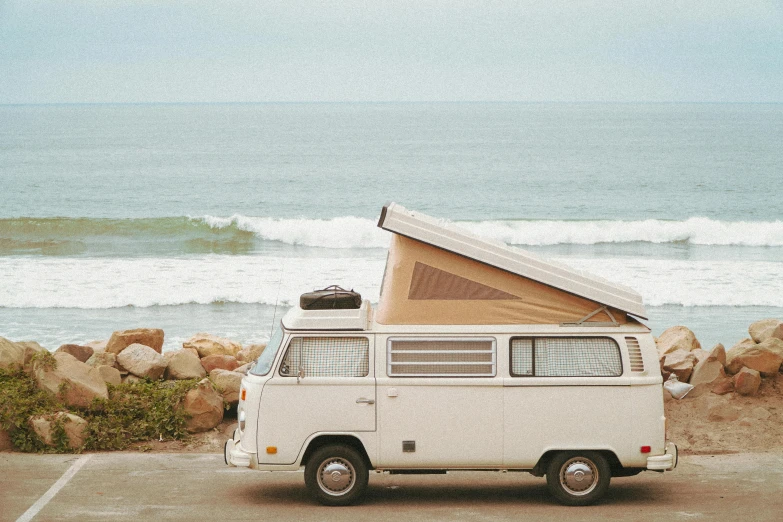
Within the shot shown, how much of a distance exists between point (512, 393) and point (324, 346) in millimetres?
1884

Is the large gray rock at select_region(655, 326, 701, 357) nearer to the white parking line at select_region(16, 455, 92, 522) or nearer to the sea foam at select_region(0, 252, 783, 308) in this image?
the white parking line at select_region(16, 455, 92, 522)

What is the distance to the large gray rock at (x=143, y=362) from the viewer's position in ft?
41.9

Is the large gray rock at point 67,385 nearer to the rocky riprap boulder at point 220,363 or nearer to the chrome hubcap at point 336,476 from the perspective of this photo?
the rocky riprap boulder at point 220,363

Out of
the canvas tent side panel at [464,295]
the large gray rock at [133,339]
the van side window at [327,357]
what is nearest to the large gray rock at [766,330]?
the canvas tent side panel at [464,295]

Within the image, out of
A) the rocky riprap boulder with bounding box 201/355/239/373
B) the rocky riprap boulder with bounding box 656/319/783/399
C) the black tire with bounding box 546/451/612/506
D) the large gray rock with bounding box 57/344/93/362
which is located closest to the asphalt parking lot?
the black tire with bounding box 546/451/612/506

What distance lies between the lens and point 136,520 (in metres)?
8.94

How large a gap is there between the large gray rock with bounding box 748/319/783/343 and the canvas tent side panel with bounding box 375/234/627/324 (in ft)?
19.0

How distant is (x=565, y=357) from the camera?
9180mm

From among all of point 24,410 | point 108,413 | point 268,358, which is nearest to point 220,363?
point 108,413

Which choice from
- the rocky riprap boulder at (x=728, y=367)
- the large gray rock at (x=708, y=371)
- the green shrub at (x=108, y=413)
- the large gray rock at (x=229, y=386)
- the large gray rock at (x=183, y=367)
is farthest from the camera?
the large gray rock at (x=183, y=367)

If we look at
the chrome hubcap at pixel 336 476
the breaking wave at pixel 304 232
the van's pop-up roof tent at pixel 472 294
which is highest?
the breaking wave at pixel 304 232

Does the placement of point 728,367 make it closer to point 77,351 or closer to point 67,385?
point 67,385

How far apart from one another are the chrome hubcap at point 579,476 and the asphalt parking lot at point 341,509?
198 mm

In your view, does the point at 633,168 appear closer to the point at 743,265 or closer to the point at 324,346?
the point at 743,265
